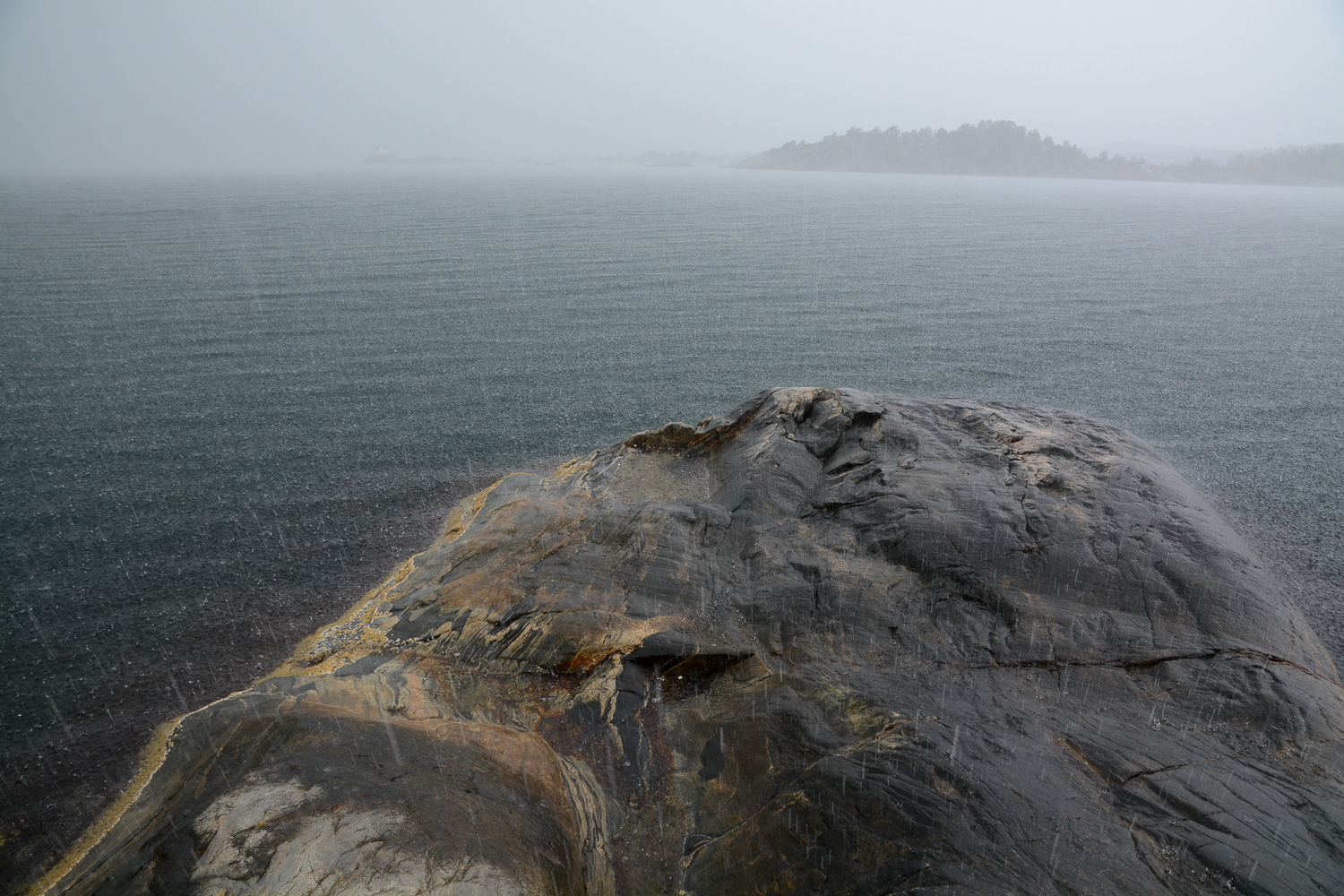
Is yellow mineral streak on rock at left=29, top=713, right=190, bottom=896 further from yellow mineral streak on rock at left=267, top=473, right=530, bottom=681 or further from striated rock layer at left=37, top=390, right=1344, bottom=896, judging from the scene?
yellow mineral streak on rock at left=267, top=473, right=530, bottom=681

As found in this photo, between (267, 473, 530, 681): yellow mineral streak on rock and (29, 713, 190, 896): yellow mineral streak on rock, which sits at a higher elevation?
(267, 473, 530, 681): yellow mineral streak on rock

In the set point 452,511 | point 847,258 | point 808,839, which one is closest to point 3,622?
point 452,511

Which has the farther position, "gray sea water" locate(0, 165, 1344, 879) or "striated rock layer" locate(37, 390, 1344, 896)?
"gray sea water" locate(0, 165, 1344, 879)

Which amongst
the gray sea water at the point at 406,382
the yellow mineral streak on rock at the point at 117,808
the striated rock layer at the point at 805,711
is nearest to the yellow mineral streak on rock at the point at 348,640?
the striated rock layer at the point at 805,711

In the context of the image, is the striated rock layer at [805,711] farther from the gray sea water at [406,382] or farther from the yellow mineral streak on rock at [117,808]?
the gray sea water at [406,382]

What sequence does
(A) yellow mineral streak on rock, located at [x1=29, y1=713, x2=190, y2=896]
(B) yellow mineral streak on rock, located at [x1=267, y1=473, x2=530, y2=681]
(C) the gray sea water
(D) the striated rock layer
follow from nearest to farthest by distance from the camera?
(D) the striated rock layer → (A) yellow mineral streak on rock, located at [x1=29, y1=713, x2=190, y2=896] → (B) yellow mineral streak on rock, located at [x1=267, y1=473, x2=530, y2=681] → (C) the gray sea water

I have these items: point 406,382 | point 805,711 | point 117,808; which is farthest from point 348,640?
point 406,382

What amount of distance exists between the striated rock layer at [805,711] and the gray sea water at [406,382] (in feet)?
3.77

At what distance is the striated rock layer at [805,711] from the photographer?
3152mm

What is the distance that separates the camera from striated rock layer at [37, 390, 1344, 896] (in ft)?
10.3

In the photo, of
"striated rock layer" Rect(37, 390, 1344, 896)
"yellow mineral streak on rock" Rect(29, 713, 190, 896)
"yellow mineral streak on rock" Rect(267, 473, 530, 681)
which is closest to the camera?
"striated rock layer" Rect(37, 390, 1344, 896)

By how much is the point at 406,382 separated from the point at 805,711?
9.16 m

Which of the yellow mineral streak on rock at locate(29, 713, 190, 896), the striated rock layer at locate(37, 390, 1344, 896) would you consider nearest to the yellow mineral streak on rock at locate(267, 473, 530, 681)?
the striated rock layer at locate(37, 390, 1344, 896)

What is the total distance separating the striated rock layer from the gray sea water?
115 centimetres
